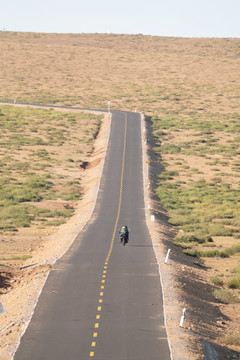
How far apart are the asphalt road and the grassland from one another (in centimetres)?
417

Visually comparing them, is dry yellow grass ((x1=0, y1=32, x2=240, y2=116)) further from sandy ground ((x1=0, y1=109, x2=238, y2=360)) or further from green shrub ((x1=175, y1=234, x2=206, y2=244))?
green shrub ((x1=175, y1=234, x2=206, y2=244))

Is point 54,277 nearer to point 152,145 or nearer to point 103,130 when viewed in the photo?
point 152,145

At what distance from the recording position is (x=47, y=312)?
89.8ft

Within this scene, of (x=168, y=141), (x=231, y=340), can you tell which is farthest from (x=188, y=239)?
(x=168, y=141)

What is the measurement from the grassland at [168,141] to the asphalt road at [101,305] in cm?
417

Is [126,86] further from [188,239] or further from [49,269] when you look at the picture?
[49,269]

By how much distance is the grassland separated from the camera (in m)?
55.3

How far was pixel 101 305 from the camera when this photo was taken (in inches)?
1113

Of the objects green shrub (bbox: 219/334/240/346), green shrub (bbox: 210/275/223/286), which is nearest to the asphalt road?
green shrub (bbox: 219/334/240/346)

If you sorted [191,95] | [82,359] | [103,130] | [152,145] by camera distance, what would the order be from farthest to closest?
[191,95] → [103,130] → [152,145] → [82,359]

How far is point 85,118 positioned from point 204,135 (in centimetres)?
2563

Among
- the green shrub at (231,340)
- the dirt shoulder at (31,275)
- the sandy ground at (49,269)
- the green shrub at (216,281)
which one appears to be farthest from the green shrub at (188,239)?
the green shrub at (231,340)

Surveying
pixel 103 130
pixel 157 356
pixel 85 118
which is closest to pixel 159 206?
pixel 157 356

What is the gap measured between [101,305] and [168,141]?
8795 centimetres
